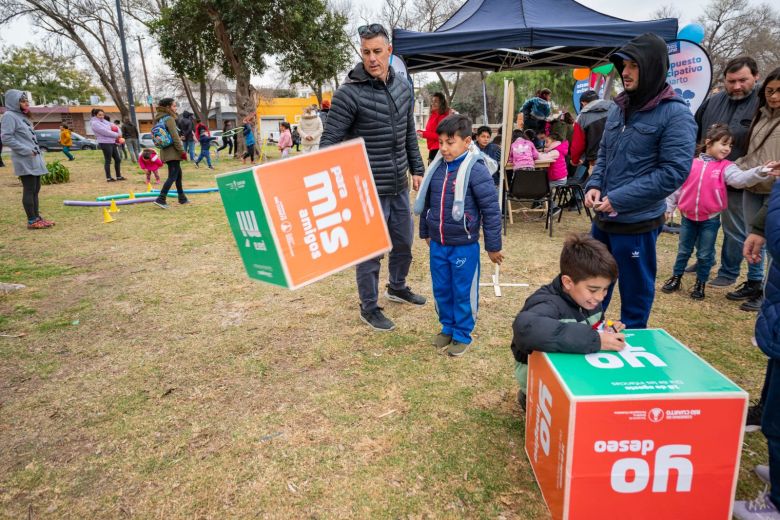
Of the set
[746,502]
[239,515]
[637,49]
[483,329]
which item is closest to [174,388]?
[239,515]

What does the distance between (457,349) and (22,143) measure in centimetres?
695

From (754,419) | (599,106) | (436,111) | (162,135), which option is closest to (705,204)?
(754,419)

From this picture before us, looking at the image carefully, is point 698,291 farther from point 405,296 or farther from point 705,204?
point 405,296

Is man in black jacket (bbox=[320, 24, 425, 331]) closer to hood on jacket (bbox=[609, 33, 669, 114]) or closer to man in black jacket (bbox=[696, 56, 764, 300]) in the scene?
hood on jacket (bbox=[609, 33, 669, 114])

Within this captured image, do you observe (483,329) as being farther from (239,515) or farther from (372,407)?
(239,515)

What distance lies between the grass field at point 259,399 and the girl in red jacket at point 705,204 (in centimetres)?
23

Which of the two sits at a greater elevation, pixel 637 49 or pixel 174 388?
pixel 637 49

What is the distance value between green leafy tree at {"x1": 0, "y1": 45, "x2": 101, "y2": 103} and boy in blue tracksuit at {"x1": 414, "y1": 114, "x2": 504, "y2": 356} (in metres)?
52.4

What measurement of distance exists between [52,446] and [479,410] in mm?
2245

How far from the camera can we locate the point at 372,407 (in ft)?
8.66

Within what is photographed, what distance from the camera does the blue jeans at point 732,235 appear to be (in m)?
4.10

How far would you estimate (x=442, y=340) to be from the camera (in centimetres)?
330

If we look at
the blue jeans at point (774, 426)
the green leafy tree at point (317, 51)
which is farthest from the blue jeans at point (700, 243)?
the green leafy tree at point (317, 51)

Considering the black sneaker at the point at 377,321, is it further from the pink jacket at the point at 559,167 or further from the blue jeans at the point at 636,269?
the pink jacket at the point at 559,167
